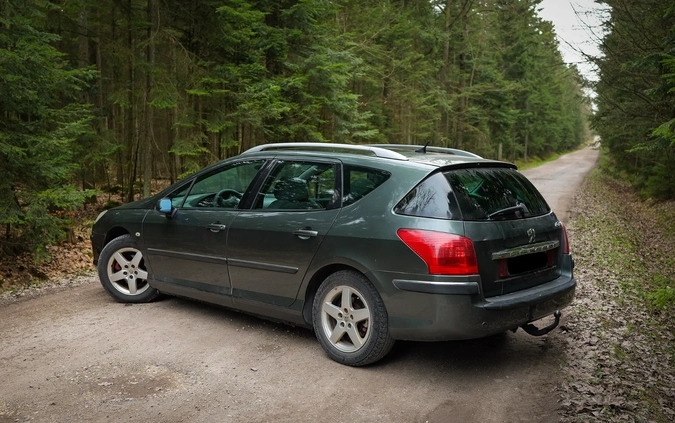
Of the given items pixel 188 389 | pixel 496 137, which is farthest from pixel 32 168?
pixel 496 137

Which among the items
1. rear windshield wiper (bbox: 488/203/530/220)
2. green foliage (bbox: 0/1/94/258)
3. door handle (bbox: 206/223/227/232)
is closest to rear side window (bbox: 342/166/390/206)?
rear windshield wiper (bbox: 488/203/530/220)

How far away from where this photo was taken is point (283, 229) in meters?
4.66

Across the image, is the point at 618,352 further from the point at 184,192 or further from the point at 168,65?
the point at 168,65

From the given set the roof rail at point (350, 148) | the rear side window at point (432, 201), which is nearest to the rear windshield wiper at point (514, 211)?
the rear side window at point (432, 201)

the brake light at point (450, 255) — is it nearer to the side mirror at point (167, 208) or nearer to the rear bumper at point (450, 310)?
the rear bumper at point (450, 310)

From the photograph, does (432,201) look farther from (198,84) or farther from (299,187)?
(198,84)

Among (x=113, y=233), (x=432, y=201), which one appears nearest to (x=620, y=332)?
(x=432, y=201)

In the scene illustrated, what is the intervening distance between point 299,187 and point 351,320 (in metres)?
1.36

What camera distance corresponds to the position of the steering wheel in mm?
5293

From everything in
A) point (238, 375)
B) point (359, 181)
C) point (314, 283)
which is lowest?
point (238, 375)

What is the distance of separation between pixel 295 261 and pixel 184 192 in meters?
1.88

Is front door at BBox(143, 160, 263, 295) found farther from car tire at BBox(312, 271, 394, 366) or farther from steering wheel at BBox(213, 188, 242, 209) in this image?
car tire at BBox(312, 271, 394, 366)

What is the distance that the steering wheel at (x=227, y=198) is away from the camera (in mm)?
5293

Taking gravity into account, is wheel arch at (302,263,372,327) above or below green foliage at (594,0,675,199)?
below
